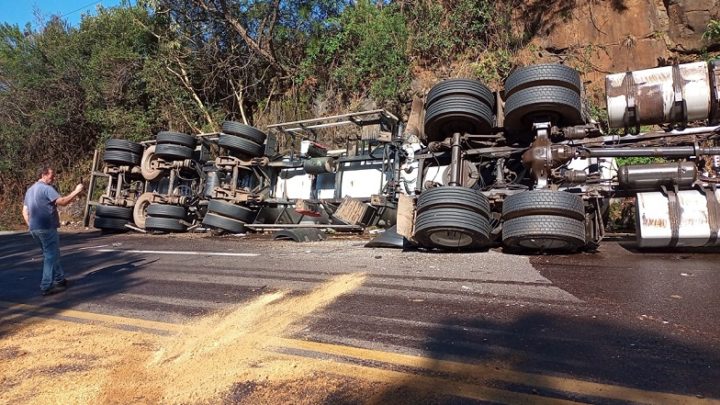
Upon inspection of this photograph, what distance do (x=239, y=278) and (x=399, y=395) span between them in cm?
355

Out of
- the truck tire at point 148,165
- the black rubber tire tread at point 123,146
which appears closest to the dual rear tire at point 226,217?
the truck tire at point 148,165

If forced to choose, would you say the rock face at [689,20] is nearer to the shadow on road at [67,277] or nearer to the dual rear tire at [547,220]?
the dual rear tire at [547,220]

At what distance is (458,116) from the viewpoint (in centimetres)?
691

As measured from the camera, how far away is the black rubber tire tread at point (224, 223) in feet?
35.0

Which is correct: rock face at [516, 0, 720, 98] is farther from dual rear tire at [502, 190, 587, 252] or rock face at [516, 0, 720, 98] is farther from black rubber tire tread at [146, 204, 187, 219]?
black rubber tire tread at [146, 204, 187, 219]

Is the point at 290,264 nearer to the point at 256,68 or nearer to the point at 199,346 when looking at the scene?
the point at 199,346

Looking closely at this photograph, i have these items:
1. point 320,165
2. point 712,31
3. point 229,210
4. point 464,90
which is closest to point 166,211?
point 229,210

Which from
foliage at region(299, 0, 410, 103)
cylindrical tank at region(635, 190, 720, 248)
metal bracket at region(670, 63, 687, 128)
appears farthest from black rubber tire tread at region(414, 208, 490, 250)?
foliage at region(299, 0, 410, 103)

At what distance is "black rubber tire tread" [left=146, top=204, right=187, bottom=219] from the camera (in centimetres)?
1198

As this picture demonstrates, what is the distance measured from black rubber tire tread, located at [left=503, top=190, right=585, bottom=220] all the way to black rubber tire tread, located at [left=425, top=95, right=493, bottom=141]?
1.71 meters

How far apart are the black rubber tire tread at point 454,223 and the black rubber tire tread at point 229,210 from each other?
5.73 meters

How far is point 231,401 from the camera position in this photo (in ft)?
7.66

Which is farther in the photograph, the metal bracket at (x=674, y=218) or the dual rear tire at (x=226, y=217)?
the dual rear tire at (x=226, y=217)

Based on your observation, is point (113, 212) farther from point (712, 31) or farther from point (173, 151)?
point (712, 31)
